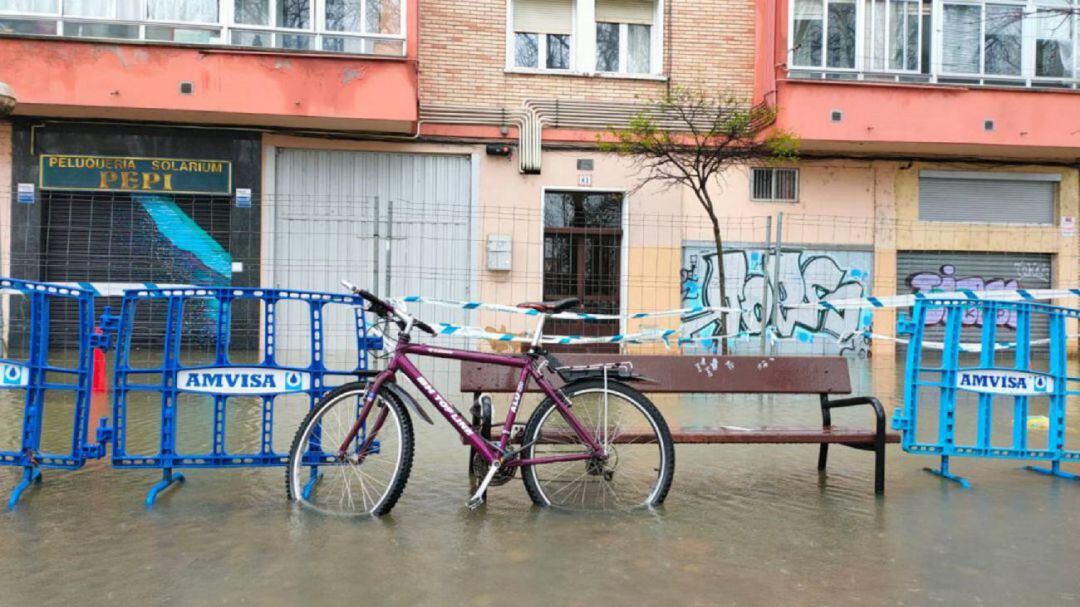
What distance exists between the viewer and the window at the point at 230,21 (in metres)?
13.9

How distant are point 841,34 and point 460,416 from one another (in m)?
13.3

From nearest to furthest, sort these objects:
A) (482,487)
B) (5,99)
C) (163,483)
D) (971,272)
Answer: (482,487)
(163,483)
(5,99)
(971,272)

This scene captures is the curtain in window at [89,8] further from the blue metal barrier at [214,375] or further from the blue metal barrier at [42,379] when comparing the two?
the blue metal barrier at [214,375]

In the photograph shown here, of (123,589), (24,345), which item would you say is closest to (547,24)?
(24,345)

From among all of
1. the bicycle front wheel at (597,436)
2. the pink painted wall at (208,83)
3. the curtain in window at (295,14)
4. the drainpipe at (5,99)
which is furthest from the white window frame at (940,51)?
the bicycle front wheel at (597,436)

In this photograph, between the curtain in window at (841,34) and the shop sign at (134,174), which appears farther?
the curtain in window at (841,34)

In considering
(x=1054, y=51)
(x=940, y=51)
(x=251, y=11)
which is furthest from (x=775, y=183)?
(x=251, y=11)

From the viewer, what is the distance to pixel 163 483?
207 inches

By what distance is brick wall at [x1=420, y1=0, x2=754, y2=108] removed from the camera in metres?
15.6

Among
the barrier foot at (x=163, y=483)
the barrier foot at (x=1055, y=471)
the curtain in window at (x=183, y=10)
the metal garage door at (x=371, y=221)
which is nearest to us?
the barrier foot at (x=163, y=483)

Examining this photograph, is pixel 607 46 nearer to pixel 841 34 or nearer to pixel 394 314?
pixel 841 34

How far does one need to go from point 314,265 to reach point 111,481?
9282 millimetres

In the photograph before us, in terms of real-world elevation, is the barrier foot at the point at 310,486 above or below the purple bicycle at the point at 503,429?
below

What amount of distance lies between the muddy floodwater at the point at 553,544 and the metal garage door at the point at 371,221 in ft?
27.3
